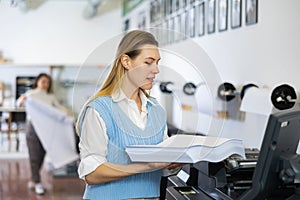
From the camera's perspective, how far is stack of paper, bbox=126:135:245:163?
1578 mm

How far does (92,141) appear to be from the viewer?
1569mm

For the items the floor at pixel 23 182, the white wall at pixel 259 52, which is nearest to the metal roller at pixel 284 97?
the white wall at pixel 259 52

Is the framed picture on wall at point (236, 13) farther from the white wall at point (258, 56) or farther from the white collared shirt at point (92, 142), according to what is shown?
the white collared shirt at point (92, 142)

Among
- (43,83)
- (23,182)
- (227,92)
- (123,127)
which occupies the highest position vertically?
(43,83)

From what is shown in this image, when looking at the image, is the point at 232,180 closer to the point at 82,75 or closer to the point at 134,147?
the point at 134,147

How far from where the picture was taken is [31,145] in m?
5.65

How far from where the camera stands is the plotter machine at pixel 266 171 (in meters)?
1.37

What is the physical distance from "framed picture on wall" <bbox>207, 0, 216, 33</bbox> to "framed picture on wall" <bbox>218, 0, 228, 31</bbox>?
137 mm

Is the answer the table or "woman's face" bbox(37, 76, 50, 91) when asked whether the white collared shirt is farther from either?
the table

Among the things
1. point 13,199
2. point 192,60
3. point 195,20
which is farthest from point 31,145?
point 192,60

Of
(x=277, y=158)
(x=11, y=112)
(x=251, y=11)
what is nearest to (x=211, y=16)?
(x=251, y=11)

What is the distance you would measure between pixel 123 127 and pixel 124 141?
0.16 ft

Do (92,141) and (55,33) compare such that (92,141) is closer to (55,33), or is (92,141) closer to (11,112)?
(11,112)

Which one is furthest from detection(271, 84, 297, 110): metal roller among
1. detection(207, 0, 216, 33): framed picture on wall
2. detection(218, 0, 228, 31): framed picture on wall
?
detection(207, 0, 216, 33): framed picture on wall
